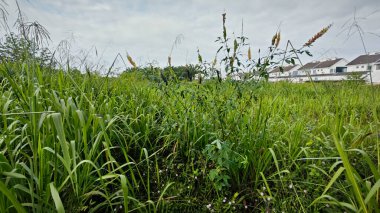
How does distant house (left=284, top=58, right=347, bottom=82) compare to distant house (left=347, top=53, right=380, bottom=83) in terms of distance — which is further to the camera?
distant house (left=284, top=58, right=347, bottom=82)

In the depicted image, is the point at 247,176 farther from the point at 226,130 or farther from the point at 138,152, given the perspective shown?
the point at 138,152

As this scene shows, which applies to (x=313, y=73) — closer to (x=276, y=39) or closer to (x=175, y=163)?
(x=276, y=39)

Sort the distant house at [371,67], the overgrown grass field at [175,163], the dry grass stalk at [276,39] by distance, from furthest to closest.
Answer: the dry grass stalk at [276,39]
the distant house at [371,67]
the overgrown grass field at [175,163]

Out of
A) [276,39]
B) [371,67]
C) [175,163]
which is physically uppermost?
[276,39]

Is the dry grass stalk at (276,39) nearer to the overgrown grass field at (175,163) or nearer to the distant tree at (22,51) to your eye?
the overgrown grass field at (175,163)

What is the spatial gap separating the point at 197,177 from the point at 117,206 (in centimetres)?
55

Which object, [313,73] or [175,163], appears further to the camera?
[313,73]

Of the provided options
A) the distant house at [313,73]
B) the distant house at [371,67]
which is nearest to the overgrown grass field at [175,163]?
the distant house at [371,67]

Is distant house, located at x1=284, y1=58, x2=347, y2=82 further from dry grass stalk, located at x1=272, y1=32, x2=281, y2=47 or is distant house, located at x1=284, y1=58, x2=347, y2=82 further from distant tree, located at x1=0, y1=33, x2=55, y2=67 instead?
distant tree, located at x1=0, y1=33, x2=55, y2=67

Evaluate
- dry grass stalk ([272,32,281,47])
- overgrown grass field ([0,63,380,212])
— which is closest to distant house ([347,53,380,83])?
overgrown grass field ([0,63,380,212])

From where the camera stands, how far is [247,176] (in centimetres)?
143

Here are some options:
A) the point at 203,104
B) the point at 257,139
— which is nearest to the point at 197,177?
the point at 257,139

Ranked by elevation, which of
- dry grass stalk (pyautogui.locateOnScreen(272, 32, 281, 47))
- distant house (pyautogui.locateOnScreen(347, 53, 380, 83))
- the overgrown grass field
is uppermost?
dry grass stalk (pyautogui.locateOnScreen(272, 32, 281, 47))

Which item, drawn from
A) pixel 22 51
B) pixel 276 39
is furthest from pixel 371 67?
pixel 22 51
